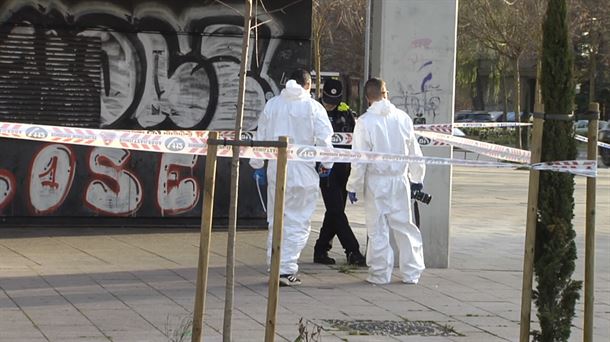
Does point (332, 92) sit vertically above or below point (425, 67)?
below

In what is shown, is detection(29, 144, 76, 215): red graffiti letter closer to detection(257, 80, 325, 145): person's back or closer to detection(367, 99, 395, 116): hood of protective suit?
detection(257, 80, 325, 145): person's back

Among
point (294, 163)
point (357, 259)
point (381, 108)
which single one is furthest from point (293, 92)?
point (357, 259)

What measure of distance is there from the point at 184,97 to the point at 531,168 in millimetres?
7655

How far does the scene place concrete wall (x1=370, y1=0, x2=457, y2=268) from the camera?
10.5m

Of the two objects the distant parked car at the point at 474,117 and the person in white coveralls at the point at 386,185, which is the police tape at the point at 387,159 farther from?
the distant parked car at the point at 474,117

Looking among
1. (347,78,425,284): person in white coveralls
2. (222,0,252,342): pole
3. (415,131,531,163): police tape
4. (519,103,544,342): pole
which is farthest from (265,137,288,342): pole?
(347,78,425,284): person in white coveralls

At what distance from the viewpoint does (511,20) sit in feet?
115

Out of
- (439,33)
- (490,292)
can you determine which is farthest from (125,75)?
(490,292)

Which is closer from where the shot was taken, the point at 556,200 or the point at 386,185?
the point at 556,200

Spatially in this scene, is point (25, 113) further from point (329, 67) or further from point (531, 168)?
point (329, 67)

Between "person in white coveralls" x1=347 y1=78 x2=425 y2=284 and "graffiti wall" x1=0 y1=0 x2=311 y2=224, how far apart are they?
10.8 ft

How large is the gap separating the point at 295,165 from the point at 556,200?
12.6ft

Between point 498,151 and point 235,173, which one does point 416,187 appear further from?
point 235,173

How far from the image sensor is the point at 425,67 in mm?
10594
